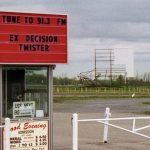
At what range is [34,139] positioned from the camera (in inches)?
511

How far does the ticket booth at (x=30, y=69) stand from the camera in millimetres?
13133

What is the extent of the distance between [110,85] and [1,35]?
98184 mm

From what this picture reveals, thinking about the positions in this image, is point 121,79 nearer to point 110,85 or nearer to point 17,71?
point 110,85

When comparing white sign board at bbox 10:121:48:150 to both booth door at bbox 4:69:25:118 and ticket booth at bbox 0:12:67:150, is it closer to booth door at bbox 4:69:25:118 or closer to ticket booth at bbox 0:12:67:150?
ticket booth at bbox 0:12:67:150

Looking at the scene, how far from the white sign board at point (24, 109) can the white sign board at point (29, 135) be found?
41 centimetres

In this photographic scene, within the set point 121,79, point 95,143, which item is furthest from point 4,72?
point 121,79

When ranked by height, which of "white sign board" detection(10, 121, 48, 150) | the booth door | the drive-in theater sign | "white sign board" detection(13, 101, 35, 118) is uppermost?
the drive-in theater sign

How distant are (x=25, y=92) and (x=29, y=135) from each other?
1.27 meters

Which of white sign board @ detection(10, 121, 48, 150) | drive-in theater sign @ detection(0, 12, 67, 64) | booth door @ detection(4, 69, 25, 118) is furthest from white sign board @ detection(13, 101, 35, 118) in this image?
drive-in theater sign @ detection(0, 12, 67, 64)

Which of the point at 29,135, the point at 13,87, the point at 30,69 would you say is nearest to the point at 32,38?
the point at 30,69

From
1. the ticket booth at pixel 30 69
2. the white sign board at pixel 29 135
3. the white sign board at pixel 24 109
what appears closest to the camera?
the white sign board at pixel 29 135

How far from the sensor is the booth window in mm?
13485

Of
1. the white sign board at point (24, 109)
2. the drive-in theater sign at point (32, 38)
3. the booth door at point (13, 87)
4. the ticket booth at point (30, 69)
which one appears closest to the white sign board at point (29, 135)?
the ticket booth at point (30, 69)

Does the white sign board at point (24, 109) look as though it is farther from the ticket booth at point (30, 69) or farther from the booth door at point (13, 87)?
the booth door at point (13, 87)
